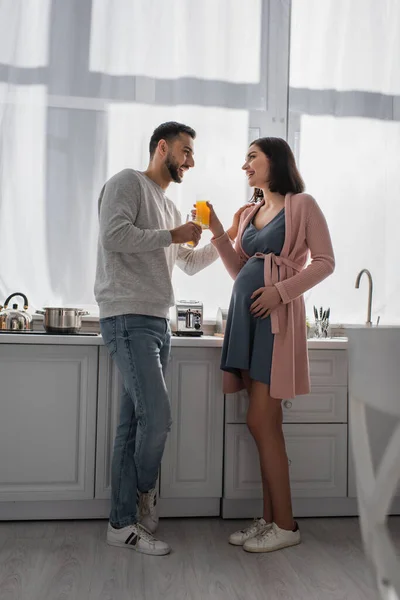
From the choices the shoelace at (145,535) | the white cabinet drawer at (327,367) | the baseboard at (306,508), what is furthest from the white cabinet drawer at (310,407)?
the shoelace at (145,535)

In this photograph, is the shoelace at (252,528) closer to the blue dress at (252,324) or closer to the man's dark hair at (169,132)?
the blue dress at (252,324)

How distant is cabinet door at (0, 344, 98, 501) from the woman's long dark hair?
988mm

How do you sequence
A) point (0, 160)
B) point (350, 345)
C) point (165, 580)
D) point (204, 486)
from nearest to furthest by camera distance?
1. point (350, 345)
2. point (165, 580)
3. point (204, 486)
4. point (0, 160)

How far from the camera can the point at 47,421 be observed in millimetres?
2520

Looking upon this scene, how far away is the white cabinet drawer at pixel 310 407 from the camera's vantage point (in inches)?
103

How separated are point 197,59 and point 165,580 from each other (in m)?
2.40

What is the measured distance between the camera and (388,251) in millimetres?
3283

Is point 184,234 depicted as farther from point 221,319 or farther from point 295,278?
point 221,319

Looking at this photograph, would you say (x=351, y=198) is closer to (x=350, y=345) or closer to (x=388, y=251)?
(x=388, y=251)

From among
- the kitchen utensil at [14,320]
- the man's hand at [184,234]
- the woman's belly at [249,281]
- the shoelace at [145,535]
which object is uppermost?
the man's hand at [184,234]

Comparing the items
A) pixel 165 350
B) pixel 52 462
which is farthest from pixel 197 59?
pixel 52 462

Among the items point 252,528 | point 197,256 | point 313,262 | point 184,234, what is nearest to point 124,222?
point 184,234

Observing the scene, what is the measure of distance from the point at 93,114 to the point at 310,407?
1.73 m

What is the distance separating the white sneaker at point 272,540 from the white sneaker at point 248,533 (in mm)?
34
